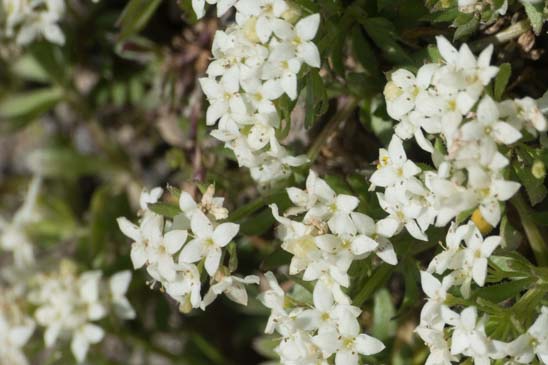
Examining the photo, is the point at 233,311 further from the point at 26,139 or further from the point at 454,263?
the point at 454,263

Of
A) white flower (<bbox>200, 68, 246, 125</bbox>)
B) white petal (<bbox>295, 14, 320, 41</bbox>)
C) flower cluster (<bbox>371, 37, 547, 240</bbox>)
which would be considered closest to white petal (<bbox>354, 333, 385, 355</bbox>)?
flower cluster (<bbox>371, 37, 547, 240</bbox>)

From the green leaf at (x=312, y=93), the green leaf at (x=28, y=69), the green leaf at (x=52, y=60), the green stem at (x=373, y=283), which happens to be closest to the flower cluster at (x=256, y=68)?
the green leaf at (x=312, y=93)

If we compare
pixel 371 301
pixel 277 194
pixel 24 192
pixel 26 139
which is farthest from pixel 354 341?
pixel 26 139

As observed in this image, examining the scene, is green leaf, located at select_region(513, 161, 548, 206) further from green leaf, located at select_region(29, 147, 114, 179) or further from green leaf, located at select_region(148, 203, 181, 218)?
green leaf, located at select_region(29, 147, 114, 179)

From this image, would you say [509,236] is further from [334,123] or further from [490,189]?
[334,123]

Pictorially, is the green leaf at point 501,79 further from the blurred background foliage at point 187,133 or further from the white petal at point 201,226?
the white petal at point 201,226

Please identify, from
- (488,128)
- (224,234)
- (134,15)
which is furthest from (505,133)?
(134,15)
